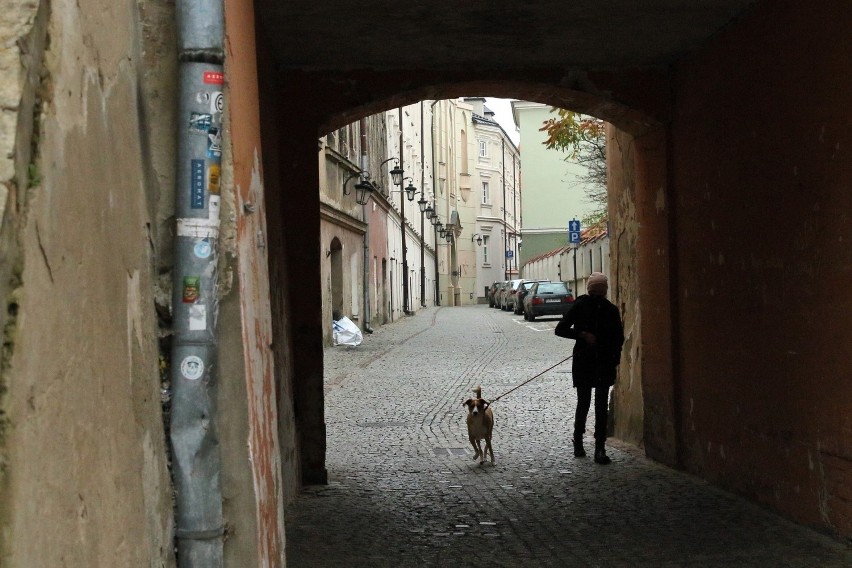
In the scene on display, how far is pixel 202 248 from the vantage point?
3.36 m

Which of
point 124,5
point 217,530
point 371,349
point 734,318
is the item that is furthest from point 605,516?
point 371,349

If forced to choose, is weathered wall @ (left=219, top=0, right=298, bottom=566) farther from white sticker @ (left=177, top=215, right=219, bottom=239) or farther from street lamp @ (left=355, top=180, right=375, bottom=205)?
street lamp @ (left=355, top=180, right=375, bottom=205)

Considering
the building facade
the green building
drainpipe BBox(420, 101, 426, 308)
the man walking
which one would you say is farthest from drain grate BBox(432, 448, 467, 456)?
the building facade

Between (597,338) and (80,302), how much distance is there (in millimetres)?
7629

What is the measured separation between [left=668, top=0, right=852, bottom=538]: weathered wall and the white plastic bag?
16.0 meters

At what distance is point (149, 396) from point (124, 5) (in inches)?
47.2

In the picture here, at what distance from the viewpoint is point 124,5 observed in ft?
10.7

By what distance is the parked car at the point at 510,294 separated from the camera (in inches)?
1986

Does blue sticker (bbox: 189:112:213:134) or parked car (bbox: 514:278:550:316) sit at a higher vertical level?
blue sticker (bbox: 189:112:213:134)

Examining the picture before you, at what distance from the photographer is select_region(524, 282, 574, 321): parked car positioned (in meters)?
38.1

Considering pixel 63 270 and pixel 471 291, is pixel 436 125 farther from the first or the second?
pixel 63 270

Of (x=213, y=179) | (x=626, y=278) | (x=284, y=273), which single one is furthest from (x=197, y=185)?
(x=626, y=278)

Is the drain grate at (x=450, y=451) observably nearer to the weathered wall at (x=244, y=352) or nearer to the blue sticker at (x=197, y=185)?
the weathered wall at (x=244, y=352)

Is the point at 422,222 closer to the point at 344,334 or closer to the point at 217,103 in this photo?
the point at 344,334
